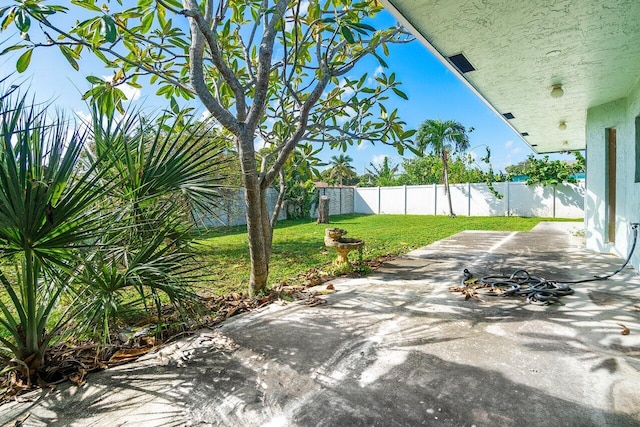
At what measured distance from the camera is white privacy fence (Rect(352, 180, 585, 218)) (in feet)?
49.9

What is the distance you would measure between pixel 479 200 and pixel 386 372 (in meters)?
17.9

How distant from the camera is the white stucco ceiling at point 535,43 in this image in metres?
2.76

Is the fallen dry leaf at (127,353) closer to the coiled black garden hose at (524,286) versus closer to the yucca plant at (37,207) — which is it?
the yucca plant at (37,207)

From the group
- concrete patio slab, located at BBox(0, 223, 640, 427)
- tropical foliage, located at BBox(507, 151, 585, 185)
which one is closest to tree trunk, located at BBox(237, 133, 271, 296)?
concrete patio slab, located at BBox(0, 223, 640, 427)

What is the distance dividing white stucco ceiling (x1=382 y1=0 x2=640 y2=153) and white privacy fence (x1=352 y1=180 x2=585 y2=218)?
11.8 m

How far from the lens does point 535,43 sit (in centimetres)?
340

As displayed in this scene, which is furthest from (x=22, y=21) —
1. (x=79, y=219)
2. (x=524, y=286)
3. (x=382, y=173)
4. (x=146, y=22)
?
Result: (x=382, y=173)

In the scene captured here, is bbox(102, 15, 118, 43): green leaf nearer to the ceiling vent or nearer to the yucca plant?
A: the yucca plant

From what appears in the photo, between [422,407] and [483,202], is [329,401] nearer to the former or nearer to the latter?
[422,407]

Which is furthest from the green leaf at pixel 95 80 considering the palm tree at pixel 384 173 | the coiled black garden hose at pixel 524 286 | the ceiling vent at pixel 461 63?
the palm tree at pixel 384 173

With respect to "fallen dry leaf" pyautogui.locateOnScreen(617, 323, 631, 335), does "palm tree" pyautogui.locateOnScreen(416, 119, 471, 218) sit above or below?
above

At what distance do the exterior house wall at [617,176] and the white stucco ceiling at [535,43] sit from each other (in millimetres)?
376

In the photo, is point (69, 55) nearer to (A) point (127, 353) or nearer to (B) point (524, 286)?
(A) point (127, 353)

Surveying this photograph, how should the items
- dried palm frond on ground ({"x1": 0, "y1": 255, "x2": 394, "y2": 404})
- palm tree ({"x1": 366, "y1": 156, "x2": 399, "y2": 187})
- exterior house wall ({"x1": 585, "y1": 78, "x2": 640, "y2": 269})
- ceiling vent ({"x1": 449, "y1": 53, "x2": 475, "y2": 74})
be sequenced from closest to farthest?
dried palm frond on ground ({"x1": 0, "y1": 255, "x2": 394, "y2": 404}) → ceiling vent ({"x1": 449, "y1": 53, "x2": 475, "y2": 74}) → exterior house wall ({"x1": 585, "y1": 78, "x2": 640, "y2": 269}) → palm tree ({"x1": 366, "y1": 156, "x2": 399, "y2": 187})
